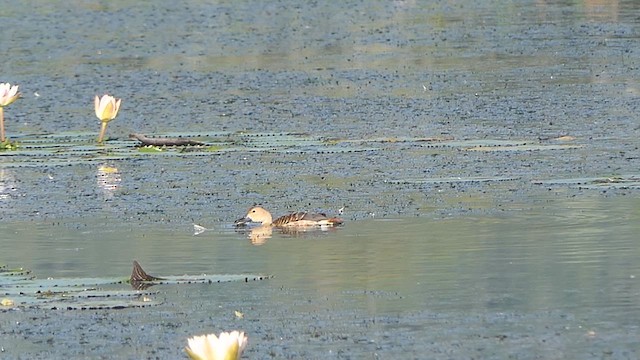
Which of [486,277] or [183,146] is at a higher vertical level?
[183,146]

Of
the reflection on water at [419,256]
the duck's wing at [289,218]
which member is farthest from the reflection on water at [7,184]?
the duck's wing at [289,218]

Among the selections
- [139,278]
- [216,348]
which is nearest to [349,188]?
[139,278]

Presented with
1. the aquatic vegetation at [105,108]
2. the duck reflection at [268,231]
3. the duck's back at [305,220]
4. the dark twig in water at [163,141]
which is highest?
the aquatic vegetation at [105,108]

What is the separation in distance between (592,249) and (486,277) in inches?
42.2

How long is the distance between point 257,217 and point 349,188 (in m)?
1.75

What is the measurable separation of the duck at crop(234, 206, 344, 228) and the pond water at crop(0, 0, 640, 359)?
0.12m

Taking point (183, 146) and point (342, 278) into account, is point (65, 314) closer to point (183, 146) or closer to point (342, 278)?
point (342, 278)

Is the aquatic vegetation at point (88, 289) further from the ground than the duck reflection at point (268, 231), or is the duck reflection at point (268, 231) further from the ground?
the duck reflection at point (268, 231)

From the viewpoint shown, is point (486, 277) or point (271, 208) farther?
point (271, 208)

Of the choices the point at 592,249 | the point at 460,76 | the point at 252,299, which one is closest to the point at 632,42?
the point at 460,76

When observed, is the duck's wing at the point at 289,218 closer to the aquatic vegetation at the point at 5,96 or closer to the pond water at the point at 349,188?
the pond water at the point at 349,188

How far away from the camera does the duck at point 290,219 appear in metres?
11.1

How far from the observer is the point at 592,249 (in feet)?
32.6

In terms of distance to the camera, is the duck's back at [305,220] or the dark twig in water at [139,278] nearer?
the dark twig in water at [139,278]
